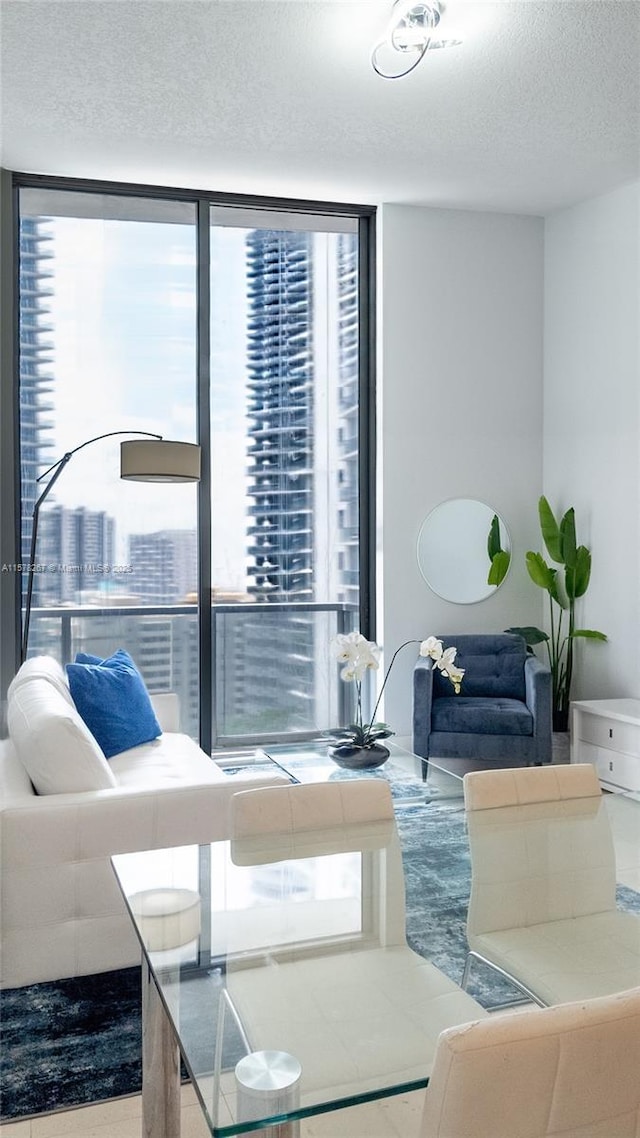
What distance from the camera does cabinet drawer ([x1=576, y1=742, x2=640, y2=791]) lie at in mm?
4340

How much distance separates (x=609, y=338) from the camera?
16.5 ft

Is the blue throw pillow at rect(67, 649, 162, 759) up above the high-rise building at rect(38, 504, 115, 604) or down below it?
below

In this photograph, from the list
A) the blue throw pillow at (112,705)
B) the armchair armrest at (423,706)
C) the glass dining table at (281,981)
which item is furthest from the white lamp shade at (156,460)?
the glass dining table at (281,981)

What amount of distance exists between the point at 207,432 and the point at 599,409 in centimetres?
215

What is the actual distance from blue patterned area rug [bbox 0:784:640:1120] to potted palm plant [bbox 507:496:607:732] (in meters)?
2.59

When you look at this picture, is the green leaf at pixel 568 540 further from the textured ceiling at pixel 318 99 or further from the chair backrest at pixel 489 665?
the textured ceiling at pixel 318 99

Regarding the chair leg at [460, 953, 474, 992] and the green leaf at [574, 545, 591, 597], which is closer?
the chair leg at [460, 953, 474, 992]

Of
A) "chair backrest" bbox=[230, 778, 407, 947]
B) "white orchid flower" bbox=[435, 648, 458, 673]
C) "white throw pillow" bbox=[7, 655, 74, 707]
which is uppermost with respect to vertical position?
"white orchid flower" bbox=[435, 648, 458, 673]

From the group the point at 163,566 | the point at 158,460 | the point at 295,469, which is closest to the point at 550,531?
the point at 295,469

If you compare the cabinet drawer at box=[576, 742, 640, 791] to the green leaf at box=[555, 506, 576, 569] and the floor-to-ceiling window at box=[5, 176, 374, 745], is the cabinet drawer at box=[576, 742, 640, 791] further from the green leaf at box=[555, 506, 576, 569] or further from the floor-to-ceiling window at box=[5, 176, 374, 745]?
the floor-to-ceiling window at box=[5, 176, 374, 745]

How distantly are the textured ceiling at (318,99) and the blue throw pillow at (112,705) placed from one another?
2.33 meters

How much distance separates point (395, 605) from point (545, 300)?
2.05 metres

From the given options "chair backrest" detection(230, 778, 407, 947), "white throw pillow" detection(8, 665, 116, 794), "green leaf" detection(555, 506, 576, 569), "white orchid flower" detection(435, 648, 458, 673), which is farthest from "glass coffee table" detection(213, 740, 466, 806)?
"green leaf" detection(555, 506, 576, 569)

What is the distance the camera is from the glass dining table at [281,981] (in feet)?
3.69
